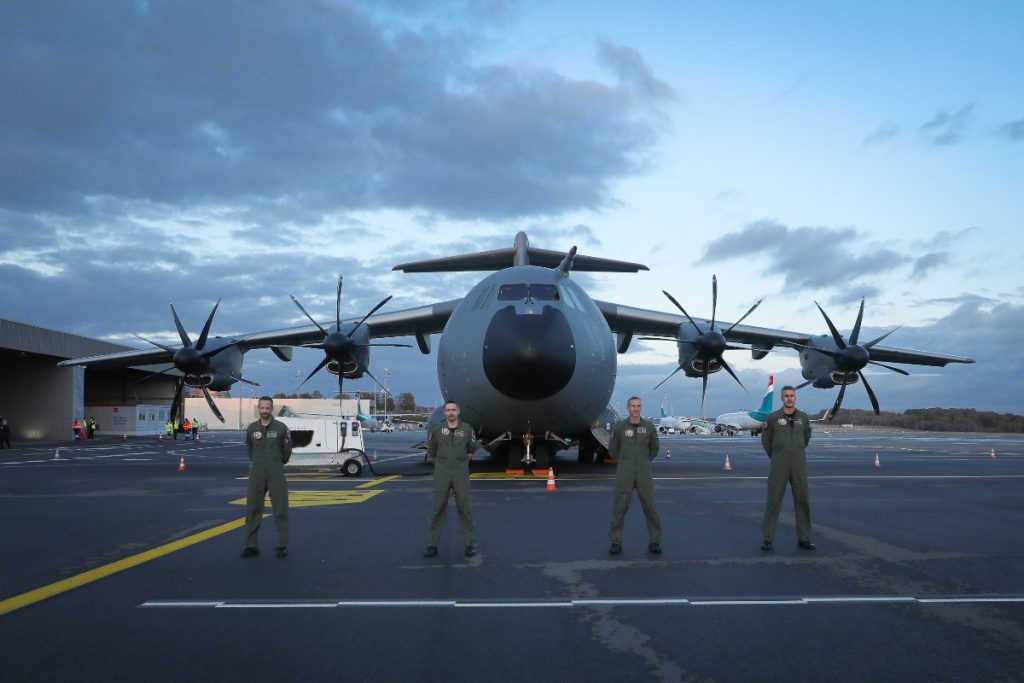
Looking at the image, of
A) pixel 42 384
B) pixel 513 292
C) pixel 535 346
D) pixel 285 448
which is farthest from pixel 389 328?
pixel 42 384

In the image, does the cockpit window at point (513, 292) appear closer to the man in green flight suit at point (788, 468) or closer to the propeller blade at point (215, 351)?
the man in green flight suit at point (788, 468)

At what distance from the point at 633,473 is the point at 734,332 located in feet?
55.2

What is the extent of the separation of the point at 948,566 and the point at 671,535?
2821 millimetres

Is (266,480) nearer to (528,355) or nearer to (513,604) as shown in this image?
(513,604)

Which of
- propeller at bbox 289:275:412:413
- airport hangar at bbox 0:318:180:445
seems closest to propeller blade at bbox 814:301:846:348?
propeller at bbox 289:275:412:413

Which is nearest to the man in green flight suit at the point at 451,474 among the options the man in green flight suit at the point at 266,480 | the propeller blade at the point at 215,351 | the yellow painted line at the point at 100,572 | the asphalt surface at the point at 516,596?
the asphalt surface at the point at 516,596

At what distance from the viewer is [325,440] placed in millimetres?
19766

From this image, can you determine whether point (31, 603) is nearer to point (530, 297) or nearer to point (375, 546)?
point (375, 546)

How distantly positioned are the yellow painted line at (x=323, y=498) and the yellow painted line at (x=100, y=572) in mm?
2527

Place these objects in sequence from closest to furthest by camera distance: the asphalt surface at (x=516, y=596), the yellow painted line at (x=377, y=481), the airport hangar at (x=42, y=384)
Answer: the asphalt surface at (x=516, y=596)
the yellow painted line at (x=377, y=481)
the airport hangar at (x=42, y=384)

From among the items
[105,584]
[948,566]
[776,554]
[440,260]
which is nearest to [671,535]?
[776,554]

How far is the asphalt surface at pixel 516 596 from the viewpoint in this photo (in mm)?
4277

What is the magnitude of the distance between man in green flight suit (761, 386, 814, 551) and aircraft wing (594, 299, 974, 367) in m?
12.4

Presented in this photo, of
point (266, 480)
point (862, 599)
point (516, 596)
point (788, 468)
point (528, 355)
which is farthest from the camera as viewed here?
point (528, 355)
